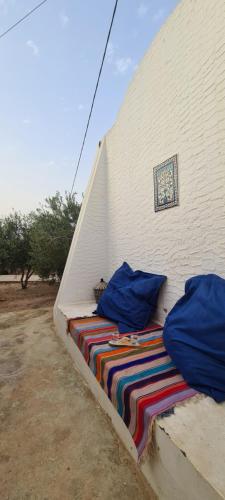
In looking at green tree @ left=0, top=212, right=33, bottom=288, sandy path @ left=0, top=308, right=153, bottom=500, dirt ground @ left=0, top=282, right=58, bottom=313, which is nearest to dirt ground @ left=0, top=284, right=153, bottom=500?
sandy path @ left=0, top=308, right=153, bottom=500

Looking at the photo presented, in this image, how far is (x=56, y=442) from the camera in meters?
1.28

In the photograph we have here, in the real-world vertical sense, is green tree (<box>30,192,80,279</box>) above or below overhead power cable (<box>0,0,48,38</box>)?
below

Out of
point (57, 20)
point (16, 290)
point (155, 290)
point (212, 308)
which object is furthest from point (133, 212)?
point (16, 290)

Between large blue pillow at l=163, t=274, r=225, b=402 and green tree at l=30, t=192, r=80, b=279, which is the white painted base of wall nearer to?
large blue pillow at l=163, t=274, r=225, b=402

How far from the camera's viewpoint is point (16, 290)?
637 cm

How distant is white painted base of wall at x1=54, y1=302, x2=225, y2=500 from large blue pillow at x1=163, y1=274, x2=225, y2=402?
12 cm

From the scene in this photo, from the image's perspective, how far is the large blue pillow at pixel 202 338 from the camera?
3.87 ft

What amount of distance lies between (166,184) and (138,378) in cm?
185

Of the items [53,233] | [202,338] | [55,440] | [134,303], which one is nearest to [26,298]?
[53,233]

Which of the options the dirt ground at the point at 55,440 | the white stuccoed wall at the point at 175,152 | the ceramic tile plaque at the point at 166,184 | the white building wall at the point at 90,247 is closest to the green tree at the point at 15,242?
the white building wall at the point at 90,247

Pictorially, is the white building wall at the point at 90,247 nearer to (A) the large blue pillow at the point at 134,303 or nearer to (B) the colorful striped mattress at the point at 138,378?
(A) the large blue pillow at the point at 134,303

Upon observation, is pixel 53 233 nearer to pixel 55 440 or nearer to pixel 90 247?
pixel 90 247

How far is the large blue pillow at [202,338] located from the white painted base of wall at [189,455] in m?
0.12

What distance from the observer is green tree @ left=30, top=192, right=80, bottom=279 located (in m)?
4.97
